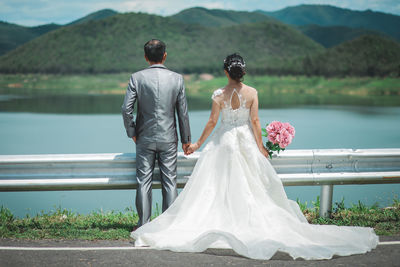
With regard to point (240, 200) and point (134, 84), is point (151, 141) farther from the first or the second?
point (240, 200)

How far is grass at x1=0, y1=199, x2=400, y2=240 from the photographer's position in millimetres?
4312

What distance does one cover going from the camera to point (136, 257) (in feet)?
12.0

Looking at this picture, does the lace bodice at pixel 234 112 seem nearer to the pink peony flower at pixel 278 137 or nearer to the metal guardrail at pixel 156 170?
the pink peony flower at pixel 278 137

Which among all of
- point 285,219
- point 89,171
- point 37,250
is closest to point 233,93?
point 285,219

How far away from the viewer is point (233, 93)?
4.36m

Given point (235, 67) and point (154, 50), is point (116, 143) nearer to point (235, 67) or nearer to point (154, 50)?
point (154, 50)

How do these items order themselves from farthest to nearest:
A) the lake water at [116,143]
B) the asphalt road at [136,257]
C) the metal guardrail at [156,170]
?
the lake water at [116,143], the metal guardrail at [156,170], the asphalt road at [136,257]

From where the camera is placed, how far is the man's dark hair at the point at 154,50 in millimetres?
4379

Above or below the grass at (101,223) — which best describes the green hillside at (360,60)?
above

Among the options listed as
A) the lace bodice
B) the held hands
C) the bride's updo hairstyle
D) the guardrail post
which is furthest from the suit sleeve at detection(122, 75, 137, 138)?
the guardrail post

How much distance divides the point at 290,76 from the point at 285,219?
11676cm

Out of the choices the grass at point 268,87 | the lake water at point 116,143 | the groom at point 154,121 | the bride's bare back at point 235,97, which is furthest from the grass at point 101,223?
the grass at point 268,87

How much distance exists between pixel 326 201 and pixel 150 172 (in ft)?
6.38

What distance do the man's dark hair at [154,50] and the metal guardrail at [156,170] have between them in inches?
40.1
